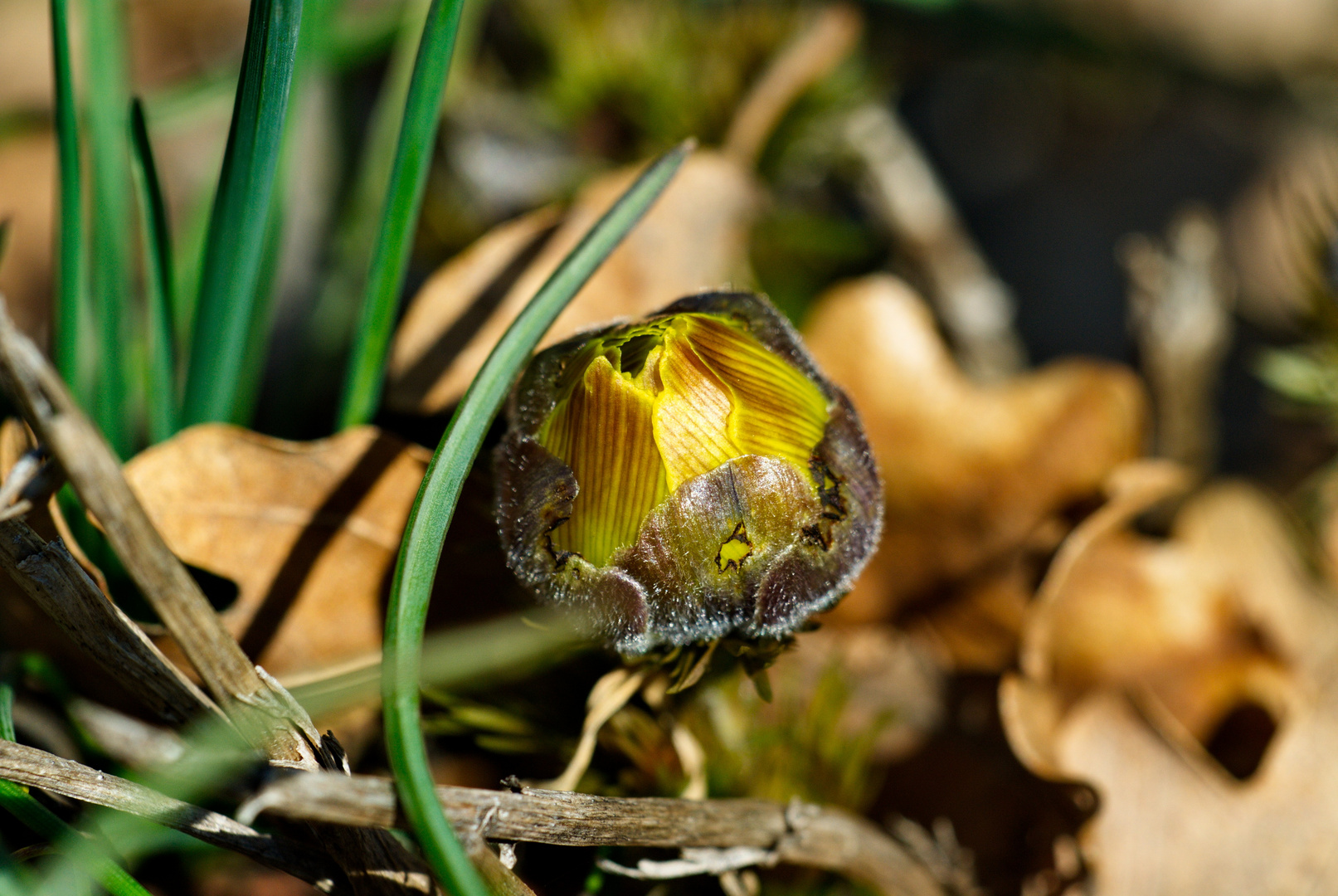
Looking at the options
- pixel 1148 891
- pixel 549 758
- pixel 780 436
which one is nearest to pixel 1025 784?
pixel 1148 891

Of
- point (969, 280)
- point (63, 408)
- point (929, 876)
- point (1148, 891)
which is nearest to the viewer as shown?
point (63, 408)

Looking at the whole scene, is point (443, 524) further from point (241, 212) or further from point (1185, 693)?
point (1185, 693)

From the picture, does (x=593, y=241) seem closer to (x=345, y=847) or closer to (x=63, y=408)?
(x=63, y=408)

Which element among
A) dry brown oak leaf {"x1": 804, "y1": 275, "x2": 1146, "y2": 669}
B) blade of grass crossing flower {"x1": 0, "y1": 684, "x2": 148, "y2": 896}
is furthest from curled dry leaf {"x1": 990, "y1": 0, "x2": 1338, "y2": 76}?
blade of grass crossing flower {"x1": 0, "y1": 684, "x2": 148, "y2": 896}

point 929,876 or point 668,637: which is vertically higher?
point 668,637

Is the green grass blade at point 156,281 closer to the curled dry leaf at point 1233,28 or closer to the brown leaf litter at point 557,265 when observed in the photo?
the brown leaf litter at point 557,265

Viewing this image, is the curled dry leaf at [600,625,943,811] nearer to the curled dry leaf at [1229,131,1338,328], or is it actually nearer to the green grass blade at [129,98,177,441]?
the green grass blade at [129,98,177,441]
